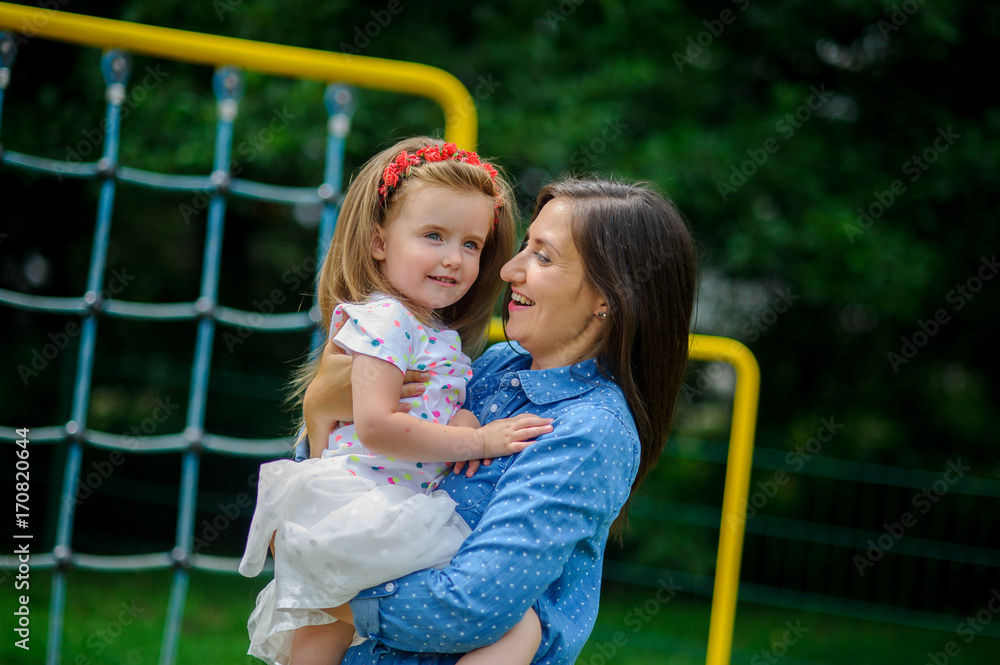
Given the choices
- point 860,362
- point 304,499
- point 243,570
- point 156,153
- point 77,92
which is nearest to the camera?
point 304,499

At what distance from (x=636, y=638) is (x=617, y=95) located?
3.26m

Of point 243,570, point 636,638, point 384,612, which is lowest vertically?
point 636,638

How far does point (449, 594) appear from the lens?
1489mm

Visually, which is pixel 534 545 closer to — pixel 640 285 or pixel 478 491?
pixel 478 491

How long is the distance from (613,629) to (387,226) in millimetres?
3806

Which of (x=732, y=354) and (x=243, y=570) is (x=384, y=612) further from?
(x=732, y=354)

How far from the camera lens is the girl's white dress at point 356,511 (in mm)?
1547

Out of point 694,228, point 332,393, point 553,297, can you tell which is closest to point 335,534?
point 332,393

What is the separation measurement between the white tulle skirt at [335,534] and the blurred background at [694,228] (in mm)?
3240

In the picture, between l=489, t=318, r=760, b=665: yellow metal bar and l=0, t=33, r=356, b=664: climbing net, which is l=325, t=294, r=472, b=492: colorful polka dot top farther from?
l=489, t=318, r=760, b=665: yellow metal bar

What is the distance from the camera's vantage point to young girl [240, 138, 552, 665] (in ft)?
5.13

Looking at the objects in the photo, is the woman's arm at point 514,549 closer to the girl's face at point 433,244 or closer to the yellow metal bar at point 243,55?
the girl's face at point 433,244

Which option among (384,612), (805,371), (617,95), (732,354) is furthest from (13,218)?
(805,371)

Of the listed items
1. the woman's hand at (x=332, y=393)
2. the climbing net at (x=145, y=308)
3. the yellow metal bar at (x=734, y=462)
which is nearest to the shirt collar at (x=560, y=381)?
the woman's hand at (x=332, y=393)
